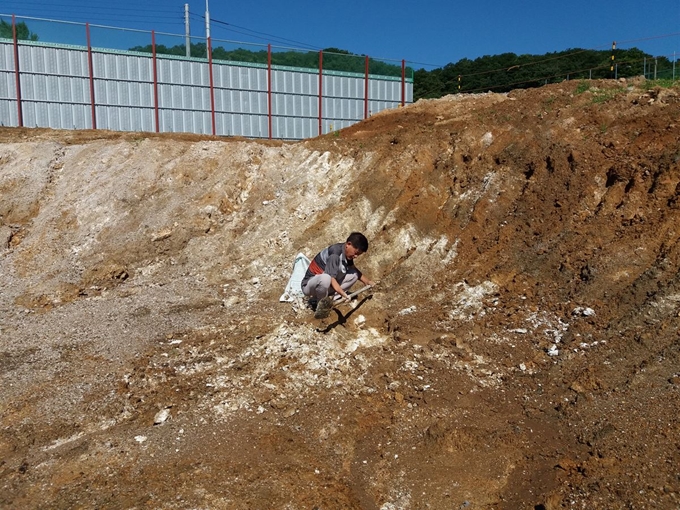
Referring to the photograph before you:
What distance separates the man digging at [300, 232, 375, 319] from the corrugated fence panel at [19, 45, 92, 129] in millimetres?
12091

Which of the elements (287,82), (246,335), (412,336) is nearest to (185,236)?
(246,335)

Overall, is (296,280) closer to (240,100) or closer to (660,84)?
(660,84)

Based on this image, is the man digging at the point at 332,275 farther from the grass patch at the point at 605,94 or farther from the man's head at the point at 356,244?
the grass patch at the point at 605,94

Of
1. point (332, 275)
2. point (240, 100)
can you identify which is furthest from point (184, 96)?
point (332, 275)

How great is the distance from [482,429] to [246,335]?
3.25m

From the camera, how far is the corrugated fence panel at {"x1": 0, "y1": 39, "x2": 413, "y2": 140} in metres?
16.6

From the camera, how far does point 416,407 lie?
19.4 ft

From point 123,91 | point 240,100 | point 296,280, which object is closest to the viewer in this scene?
point 296,280

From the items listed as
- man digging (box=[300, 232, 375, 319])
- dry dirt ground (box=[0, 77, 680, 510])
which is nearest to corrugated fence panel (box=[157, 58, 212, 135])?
dry dirt ground (box=[0, 77, 680, 510])

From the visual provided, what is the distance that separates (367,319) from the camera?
7.80m

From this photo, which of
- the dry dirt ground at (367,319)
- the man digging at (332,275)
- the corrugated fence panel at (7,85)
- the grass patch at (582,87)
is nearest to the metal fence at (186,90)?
the corrugated fence panel at (7,85)

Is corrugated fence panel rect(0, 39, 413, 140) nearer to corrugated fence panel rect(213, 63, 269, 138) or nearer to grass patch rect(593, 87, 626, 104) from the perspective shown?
corrugated fence panel rect(213, 63, 269, 138)

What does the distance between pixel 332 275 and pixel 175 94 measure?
482 inches

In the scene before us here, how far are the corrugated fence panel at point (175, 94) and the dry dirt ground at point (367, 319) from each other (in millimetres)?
4026
